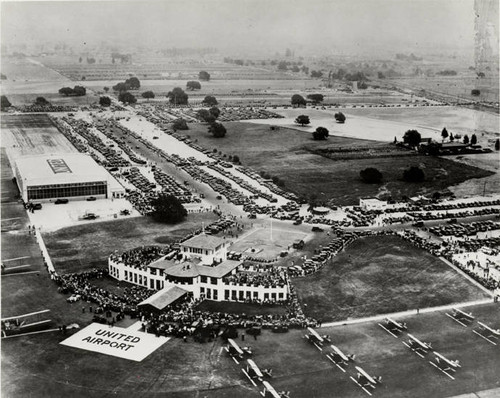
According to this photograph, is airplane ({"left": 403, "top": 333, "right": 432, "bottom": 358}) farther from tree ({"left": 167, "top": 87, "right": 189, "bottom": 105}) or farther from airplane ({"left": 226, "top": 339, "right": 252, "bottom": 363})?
tree ({"left": 167, "top": 87, "right": 189, "bottom": 105})

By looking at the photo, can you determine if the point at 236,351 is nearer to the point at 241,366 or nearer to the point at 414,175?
the point at 241,366

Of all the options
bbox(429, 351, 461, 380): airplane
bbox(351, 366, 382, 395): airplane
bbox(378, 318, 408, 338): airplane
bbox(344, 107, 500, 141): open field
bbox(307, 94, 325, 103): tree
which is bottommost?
bbox(378, 318, 408, 338): airplane

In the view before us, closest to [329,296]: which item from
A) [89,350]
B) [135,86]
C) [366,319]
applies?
[366,319]

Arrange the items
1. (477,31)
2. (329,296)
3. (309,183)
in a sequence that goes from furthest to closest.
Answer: (309,183) < (477,31) < (329,296)

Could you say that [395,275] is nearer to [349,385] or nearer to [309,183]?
[349,385]

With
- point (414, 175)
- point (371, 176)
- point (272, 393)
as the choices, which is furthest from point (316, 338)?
Result: point (414, 175)

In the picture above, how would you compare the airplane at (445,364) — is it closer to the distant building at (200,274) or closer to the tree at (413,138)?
the distant building at (200,274)

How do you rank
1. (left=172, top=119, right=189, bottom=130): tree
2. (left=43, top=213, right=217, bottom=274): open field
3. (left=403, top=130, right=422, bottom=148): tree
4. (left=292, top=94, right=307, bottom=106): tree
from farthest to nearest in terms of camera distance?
1. (left=292, top=94, right=307, bottom=106): tree
2. (left=172, top=119, right=189, bottom=130): tree
3. (left=403, top=130, right=422, bottom=148): tree
4. (left=43, top=213, right=217, bottom=274): open field

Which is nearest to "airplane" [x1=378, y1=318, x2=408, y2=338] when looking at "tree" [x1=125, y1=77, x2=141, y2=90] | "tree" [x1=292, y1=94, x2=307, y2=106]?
"tree" [x1=292, y1=94, x2=307, y2=106]
